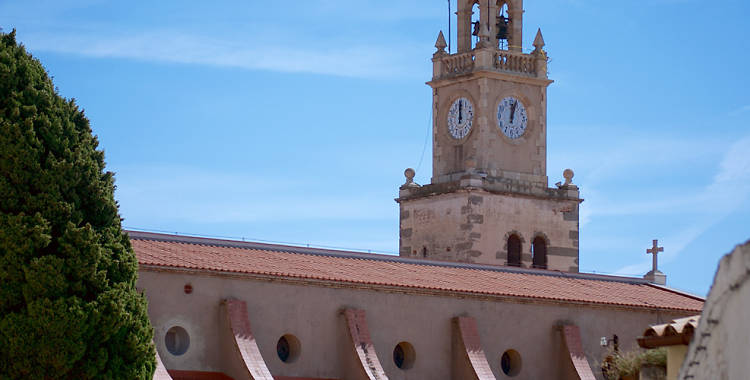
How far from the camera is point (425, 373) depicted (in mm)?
40000

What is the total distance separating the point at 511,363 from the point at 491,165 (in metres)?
16.2

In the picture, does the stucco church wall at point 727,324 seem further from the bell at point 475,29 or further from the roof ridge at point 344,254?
the bell at point 475,29

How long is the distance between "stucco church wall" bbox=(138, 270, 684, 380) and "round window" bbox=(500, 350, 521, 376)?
0.21m

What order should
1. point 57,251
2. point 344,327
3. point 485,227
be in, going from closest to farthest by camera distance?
point 57,251 < point 344,327 < point 485,227

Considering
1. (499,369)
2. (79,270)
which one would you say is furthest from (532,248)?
(79,270)

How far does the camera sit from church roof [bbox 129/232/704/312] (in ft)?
122

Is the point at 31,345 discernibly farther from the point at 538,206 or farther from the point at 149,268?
the point at 538,206

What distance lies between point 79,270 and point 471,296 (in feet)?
49.1

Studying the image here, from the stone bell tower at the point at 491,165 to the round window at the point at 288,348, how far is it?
1784 centimetres

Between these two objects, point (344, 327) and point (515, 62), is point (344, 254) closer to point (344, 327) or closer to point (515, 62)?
point (344, 327)

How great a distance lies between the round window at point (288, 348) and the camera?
37.6 m

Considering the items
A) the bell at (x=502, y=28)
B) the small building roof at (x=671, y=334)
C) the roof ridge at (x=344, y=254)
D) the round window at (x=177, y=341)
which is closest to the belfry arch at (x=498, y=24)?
the bell at (x=502, y=28)

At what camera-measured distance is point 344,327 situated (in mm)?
38406

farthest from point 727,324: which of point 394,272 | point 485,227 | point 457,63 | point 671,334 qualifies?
point 457,63
